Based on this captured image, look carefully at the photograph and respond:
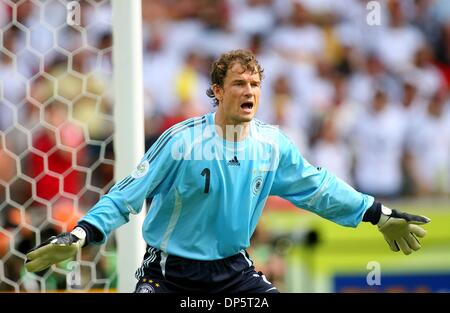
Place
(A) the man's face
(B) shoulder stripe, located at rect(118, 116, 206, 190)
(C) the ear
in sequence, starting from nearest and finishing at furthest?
(B) shoulder stripe, located at rect(118, 116, 206, 190)
(A) the man's face
(C) the ear

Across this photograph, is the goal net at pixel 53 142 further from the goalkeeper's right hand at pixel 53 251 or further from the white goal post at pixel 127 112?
the goalkeeper's right hand at pixel 53 251

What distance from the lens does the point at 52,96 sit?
26.1ft

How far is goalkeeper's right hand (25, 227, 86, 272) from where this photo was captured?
15.3 feet

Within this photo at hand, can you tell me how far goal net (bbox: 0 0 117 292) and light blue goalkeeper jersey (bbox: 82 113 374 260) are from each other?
1.61 meters

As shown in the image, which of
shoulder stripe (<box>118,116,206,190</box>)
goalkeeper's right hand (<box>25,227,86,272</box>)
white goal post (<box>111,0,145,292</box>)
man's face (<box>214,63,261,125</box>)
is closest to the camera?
goalkeeper's right hand (<box>25,227,86,272</box>)

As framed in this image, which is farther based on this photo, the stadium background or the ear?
the stadium background

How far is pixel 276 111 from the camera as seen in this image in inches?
385

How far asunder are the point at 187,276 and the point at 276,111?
481 cm

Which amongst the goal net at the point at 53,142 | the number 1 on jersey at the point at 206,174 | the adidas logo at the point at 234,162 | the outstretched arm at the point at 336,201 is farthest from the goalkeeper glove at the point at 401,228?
the goal net at the point at 53,142

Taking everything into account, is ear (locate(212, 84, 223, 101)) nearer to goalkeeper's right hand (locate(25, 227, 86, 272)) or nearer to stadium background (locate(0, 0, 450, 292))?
goalkeeper's right hand (locate(25, 227, 86, 272))

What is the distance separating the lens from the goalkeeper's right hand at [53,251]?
4.66 meters

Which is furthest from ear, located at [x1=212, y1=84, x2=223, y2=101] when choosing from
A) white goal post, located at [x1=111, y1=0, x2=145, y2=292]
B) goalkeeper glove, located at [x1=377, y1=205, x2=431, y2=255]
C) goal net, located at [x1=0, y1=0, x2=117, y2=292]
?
goal net, located at [x1=0, y1=0, x2=117, y2=292]

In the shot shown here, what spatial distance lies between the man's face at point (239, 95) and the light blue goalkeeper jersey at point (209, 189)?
0.15m
